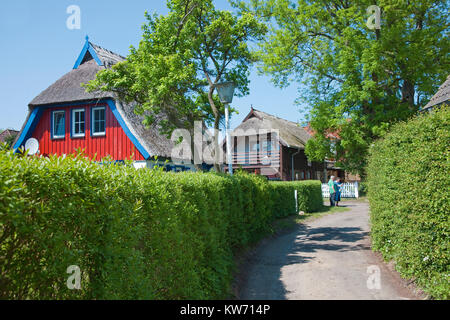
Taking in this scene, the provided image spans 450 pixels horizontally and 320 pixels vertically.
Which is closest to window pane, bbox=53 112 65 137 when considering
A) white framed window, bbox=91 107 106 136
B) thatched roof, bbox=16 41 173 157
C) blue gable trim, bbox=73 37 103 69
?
thatched roof, bbox=16 41 173 157

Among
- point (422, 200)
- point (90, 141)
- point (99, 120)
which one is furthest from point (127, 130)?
point (422, 200)

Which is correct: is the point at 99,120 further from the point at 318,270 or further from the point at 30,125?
the point at 318,270

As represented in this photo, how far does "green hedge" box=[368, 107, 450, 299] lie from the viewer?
16.8ft

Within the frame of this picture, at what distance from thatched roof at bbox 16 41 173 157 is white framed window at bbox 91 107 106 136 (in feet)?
2.37

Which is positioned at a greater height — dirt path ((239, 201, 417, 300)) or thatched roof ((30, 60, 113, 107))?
thatched roof ((30, 60, 113, 107))

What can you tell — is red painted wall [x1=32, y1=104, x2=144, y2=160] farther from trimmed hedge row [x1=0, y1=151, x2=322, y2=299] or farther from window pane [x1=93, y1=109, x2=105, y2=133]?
trimmed hedge row [x1=0, y1=151, x2=322, y2=299]

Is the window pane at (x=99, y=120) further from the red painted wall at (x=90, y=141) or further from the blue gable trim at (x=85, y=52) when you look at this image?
the blue gable trim at (x=85, y=52)

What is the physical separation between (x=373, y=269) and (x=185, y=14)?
894 cm

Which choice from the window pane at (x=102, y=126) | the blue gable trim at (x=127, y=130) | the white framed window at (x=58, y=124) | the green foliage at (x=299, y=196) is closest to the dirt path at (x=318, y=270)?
the green foliage at (x=299, y=196)

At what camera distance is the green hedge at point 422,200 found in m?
5.12

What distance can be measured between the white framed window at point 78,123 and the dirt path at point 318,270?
36.7ft

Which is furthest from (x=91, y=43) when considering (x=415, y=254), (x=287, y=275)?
(x=415, y=254)

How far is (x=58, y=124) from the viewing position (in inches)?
684

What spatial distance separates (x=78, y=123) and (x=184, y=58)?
8.66 metres
